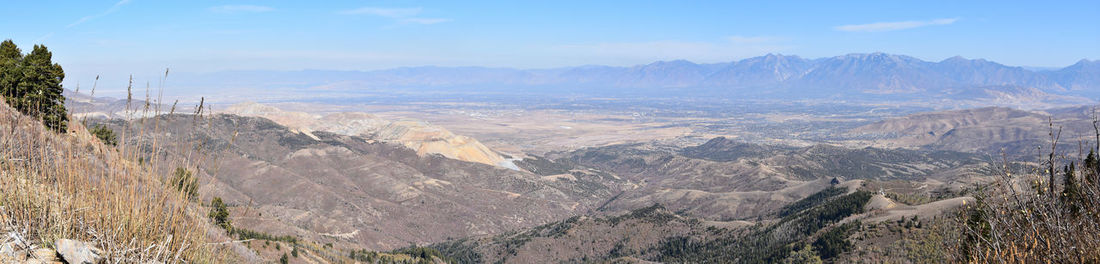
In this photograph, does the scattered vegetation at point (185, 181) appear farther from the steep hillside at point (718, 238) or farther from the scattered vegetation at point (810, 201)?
the scattered vegetation at point (810, 201)

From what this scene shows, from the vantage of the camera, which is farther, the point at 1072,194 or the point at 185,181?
the point at 1072,194

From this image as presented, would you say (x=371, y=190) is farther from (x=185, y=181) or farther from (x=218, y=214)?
(x=185, y=181)

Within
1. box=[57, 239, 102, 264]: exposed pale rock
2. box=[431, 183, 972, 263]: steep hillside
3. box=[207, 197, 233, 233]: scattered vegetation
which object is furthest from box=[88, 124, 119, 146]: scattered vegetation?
box=[431, 183, 972, 263]: steep hillside

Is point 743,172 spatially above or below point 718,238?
above

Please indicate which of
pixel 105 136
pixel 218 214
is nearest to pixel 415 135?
pixel 105 136

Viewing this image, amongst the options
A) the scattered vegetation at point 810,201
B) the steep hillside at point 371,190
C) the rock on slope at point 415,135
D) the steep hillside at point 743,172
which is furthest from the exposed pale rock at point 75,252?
the rock on slope at point 415,135
